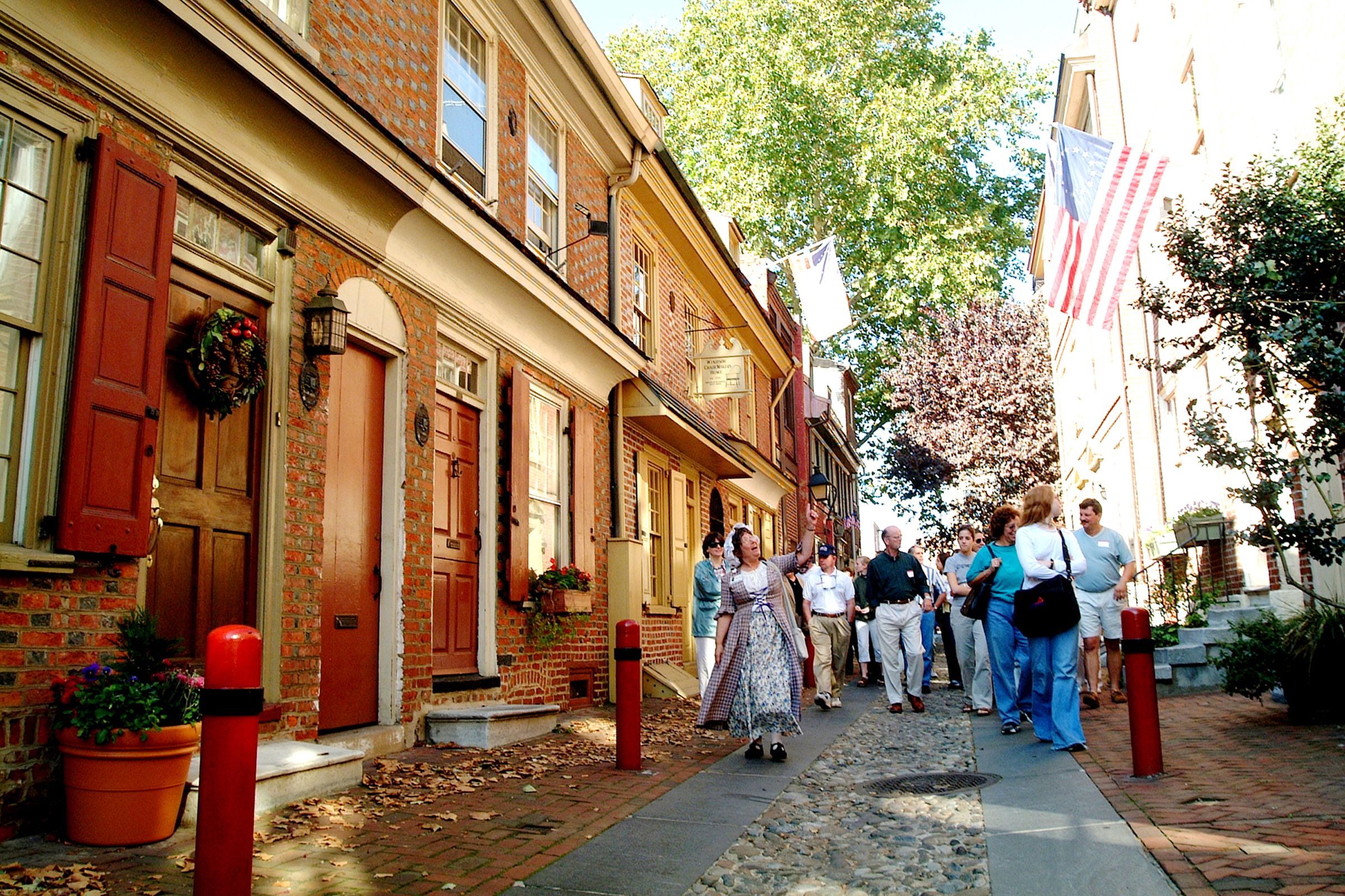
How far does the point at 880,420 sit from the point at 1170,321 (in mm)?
32234

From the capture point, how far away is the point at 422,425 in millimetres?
7980

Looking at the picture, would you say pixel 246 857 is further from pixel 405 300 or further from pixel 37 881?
pixel 405 300

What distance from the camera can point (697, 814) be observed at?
5.69 m

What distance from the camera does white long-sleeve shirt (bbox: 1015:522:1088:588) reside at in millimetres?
7414

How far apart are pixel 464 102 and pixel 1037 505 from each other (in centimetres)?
576

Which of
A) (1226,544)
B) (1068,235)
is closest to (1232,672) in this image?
(1226,544)

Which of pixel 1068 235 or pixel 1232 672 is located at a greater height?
pixel 1068 235

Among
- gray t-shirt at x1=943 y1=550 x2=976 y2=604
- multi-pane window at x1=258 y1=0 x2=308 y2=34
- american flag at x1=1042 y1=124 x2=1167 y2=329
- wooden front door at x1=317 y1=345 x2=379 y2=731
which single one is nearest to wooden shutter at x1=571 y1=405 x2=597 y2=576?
wooden front door at x1=317 y1=345 x2=379 y2=731

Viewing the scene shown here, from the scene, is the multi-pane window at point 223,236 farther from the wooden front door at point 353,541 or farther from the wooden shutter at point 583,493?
the wooden shutter at point 583,493

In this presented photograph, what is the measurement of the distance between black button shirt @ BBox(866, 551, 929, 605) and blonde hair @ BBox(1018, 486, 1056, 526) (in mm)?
3308

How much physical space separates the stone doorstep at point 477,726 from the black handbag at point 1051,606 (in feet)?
12.1

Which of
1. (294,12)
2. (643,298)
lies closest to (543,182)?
(643,298)

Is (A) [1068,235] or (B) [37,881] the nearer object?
(B) [37,881]

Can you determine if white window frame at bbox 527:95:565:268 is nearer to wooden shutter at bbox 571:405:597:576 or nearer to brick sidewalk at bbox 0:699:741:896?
wooden shutter at bbox 571:405:597:576
